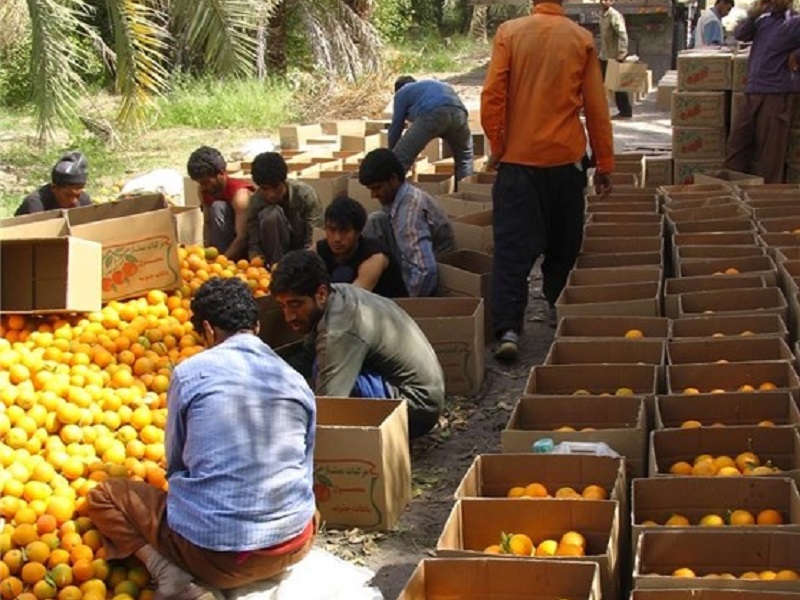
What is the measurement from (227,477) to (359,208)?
2569 mm

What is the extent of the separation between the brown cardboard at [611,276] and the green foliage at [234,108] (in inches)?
448

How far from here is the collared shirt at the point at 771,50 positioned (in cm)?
987

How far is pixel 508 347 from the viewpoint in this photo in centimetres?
679

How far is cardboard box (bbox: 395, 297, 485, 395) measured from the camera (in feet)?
20.4

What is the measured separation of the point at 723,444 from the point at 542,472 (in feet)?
2.31

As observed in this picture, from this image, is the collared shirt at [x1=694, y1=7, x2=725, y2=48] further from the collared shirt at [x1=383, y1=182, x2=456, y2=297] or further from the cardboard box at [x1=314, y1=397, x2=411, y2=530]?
the cardboard box at [x1=314, y1=397, x2=411, y2=530]

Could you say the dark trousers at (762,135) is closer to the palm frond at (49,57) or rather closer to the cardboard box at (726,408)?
the palm frond at (49,57)

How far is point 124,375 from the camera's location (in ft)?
18.0

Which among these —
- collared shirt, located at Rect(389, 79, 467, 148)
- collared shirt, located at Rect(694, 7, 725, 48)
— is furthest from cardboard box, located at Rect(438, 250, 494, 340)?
collared shirt, located at Rect(694, 7, 725, 48)

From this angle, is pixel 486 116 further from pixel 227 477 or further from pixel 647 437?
pixel 227 477

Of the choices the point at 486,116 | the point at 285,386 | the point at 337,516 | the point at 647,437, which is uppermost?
the point at 486,116

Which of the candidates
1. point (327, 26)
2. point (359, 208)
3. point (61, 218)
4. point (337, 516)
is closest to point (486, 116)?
point (359, 208)

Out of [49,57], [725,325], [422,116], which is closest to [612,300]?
[725,325]

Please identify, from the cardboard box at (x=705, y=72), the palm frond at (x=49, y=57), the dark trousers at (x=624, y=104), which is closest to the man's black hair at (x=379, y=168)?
the palm frond at (x=49, y=57)
